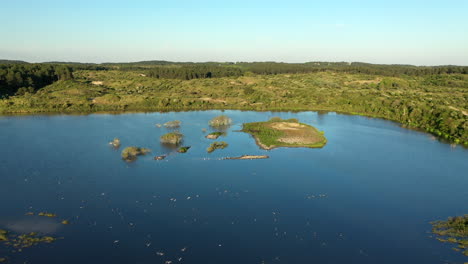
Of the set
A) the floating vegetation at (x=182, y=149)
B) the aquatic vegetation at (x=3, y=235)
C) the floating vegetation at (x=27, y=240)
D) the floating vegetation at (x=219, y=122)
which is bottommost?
the floating vegetation at (x=27, y=240)

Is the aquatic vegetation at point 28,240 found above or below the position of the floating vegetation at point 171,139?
below

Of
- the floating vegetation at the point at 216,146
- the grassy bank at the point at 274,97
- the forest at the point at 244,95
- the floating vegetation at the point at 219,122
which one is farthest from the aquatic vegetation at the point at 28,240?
the forest at the point at 244,95

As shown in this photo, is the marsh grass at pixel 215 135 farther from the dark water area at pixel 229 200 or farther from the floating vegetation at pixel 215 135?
the dark water area at pixel 229 200

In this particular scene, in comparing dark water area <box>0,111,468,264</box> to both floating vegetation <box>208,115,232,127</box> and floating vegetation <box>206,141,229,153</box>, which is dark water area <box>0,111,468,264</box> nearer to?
floating vegetation <box>206,141,229,153</box>

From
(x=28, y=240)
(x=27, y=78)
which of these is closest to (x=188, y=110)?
(x=27, y=78)

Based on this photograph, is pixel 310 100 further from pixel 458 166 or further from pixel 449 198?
pixel 449 198

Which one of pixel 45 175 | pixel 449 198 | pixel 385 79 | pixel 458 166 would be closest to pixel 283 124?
pixel 458 166

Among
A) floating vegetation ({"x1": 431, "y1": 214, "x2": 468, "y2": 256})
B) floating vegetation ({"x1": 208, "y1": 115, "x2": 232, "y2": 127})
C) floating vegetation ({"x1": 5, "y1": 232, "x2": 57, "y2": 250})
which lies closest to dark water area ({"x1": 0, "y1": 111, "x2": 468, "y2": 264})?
floating vegetation ({"x1": 5, "y1": 232, "x2": 57, "y2": 250})
